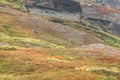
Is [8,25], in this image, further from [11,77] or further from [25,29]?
[11,77]

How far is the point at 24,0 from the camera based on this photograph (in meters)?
198

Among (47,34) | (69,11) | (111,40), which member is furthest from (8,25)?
(69,11)

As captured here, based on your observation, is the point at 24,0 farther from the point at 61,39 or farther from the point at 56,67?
the point at 56,67

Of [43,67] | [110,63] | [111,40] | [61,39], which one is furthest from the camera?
[111,40]

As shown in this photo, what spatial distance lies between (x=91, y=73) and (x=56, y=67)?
4.61 meters

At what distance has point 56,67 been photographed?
35625mm

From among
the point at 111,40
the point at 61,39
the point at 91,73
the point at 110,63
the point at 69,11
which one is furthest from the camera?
the point at 69,11

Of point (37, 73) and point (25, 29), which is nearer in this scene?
point (37, 73)

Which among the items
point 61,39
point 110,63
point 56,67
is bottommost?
point 61,39

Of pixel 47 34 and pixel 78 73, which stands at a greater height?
pixel 78 73

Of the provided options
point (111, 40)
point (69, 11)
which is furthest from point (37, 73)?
point (69, 11)

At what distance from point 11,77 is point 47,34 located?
101m

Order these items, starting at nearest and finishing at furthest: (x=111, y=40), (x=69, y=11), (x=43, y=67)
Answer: (x=43, y=67), (x=111, y=40), (x=69, y=11)

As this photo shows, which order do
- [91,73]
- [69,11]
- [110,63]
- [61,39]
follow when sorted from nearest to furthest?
1. [91,73]
2. [110,63]
3. [61,39]
4. [69,11]
